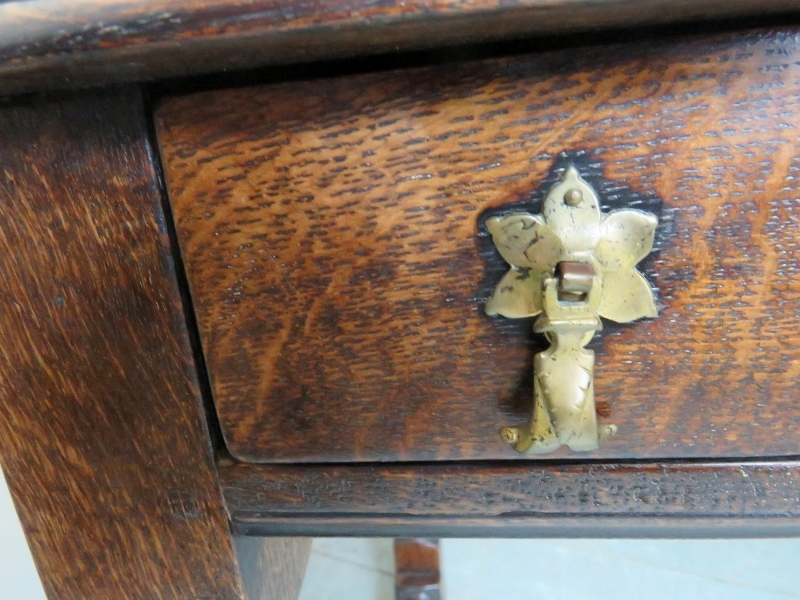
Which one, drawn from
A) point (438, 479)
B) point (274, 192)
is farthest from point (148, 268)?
point (438, 479)

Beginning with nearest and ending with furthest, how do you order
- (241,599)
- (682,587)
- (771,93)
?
1. (771,93)
2. (241,599)
3. (682,587)

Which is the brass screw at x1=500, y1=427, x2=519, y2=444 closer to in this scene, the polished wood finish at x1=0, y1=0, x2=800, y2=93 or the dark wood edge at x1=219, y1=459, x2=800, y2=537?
the dark wood edge at x1=219, y1=459, x2=800, y2=537

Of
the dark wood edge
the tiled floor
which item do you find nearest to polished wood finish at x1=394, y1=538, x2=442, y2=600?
the tiled floor

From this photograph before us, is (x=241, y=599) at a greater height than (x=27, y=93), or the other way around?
(x=27, y=93)

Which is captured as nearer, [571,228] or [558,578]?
[571,228]

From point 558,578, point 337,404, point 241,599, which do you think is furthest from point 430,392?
point 558,578

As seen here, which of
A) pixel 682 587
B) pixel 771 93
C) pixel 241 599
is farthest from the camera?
pixel 682 587

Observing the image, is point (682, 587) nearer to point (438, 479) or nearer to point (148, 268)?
point (438, 479)
